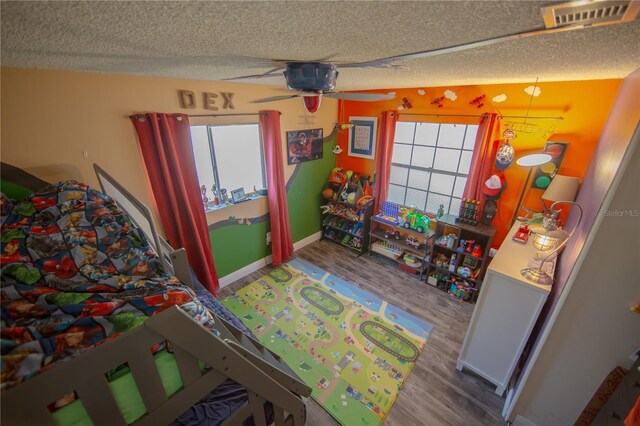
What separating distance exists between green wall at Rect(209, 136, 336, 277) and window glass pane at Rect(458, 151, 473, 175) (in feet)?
6.21

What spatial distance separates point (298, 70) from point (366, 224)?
292cm

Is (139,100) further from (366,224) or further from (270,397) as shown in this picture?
(366,224)

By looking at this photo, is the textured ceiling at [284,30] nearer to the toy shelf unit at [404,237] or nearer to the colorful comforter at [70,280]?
the colorful comforter at [70,280]

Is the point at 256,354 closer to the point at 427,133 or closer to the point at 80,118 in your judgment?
the point at 80,118

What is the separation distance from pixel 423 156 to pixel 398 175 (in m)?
0.44

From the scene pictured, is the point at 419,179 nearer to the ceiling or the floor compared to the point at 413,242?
nearer to the ceiling

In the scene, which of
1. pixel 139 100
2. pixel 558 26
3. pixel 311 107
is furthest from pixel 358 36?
pixel 139 100

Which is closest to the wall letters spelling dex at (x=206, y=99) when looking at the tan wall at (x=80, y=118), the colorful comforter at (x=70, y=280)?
the tan wall at (x=80, y=118)

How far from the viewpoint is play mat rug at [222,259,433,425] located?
6.81ft

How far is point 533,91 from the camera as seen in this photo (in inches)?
96.5

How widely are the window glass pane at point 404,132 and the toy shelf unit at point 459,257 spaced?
119 cm

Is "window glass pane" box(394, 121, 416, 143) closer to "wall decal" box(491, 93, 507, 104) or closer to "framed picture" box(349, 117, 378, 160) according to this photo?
"framed picture" box(349, 117, 378, 160)

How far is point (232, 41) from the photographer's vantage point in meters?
0.83

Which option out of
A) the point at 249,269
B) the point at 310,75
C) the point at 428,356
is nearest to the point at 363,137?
the point at 249,269
